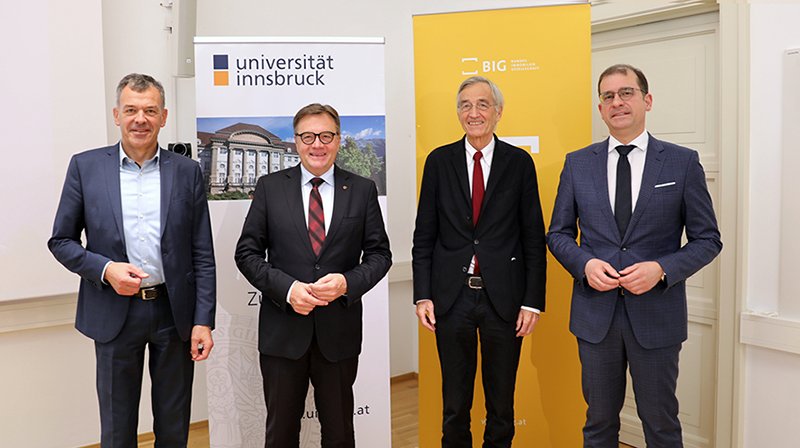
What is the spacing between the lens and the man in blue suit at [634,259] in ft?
7.70

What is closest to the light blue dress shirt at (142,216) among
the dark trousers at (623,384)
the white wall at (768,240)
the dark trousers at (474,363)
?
the dark trousers at (474,363)

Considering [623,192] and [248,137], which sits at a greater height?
[248,137]

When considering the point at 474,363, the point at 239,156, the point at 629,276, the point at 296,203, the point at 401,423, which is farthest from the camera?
the point at 401,423

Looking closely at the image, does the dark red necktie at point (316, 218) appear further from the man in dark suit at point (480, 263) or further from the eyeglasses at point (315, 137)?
the man in dark suit at point (480, 263)

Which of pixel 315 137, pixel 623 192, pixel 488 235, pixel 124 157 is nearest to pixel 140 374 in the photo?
pixel 124 157

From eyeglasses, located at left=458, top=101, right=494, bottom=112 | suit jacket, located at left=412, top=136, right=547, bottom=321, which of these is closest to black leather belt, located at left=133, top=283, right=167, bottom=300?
suit jacket, located at left=412, top=136, right=547, bottom=321

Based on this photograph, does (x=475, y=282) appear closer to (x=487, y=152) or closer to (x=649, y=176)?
(x=487, y=152)

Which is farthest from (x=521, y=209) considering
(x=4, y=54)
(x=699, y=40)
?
(x=4, y=54)

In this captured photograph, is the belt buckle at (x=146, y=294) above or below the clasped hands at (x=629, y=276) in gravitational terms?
below

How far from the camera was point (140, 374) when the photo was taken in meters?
2.40

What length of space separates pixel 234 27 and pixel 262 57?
119cm

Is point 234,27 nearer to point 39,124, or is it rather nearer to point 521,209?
point 39,124

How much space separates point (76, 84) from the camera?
3273 mm

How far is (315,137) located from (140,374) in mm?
1107
